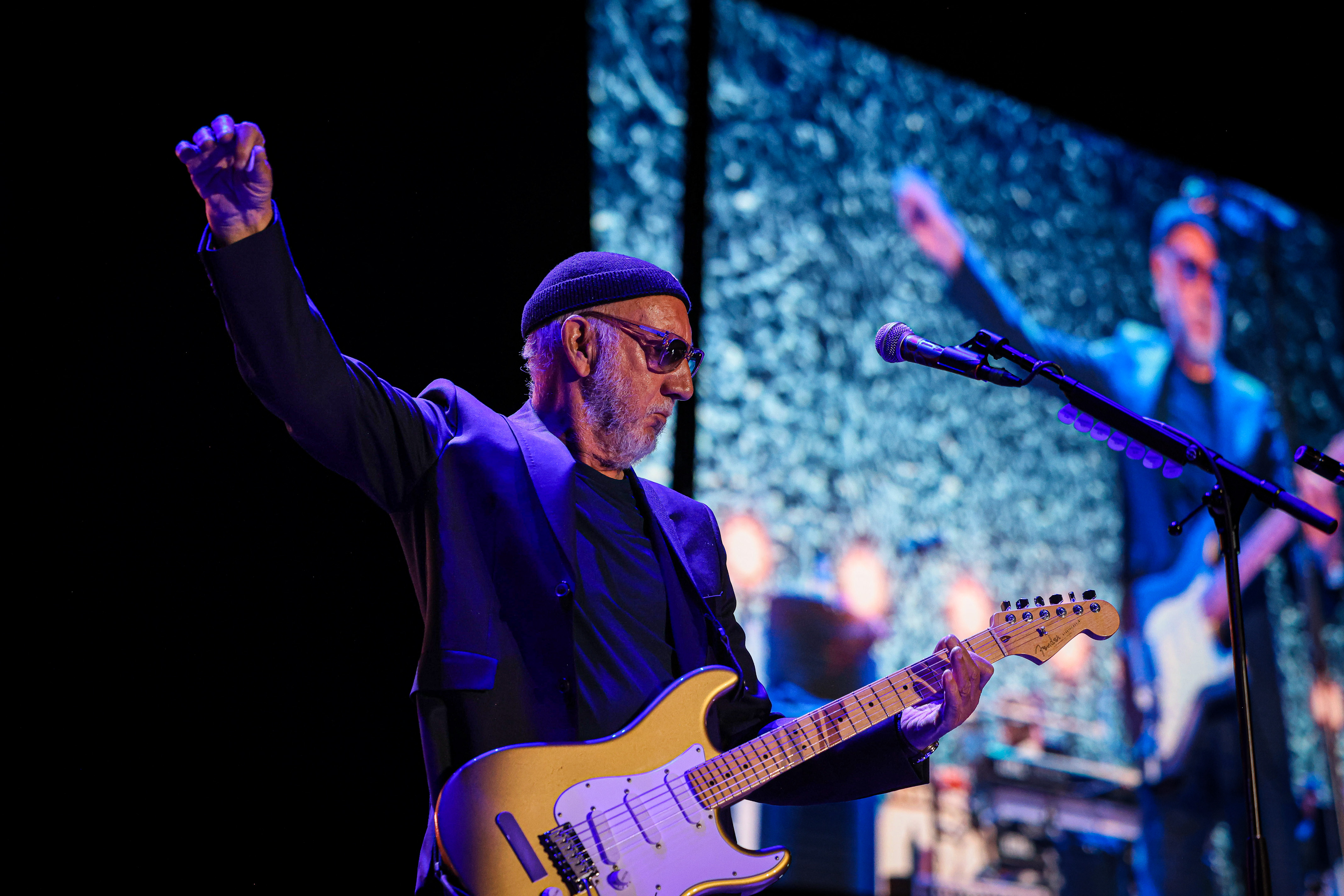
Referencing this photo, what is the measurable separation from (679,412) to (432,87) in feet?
4.68

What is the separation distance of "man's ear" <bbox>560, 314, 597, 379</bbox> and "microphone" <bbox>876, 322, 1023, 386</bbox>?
68 centimetres

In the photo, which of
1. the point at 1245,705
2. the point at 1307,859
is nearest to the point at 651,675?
the point at 1245,705

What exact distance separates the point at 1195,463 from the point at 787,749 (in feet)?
3.61

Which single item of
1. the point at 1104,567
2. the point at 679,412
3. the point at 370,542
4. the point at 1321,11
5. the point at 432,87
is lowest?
the point at 1104,567

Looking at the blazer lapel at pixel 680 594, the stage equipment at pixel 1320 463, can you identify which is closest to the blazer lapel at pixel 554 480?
the blazer lapel at pixel 680 594

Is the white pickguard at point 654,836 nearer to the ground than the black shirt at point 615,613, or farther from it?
nearer to the ground

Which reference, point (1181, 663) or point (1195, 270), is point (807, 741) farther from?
point (1195, 270)

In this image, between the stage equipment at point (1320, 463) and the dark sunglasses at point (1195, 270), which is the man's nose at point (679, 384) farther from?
the dark sunglasses at point (1195, 270)

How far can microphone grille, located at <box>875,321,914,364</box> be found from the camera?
2.42 meters

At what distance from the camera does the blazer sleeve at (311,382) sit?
1.86 m

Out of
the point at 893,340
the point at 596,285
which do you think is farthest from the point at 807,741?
the point at 596,285

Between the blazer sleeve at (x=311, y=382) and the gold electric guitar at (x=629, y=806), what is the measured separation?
2.02 feet

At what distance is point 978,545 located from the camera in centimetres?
453

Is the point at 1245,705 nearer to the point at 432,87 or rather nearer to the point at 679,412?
the point at 679,412
